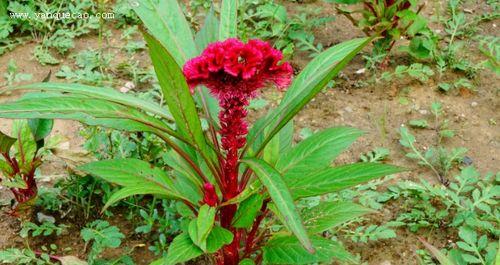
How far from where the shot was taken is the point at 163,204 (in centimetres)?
284

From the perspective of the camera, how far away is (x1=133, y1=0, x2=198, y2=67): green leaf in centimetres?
222

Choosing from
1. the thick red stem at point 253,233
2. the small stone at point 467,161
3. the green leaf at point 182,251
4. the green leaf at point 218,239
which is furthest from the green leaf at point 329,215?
the small stone at point 467,161

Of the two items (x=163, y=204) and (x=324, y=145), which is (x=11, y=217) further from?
(x=324, y=145)

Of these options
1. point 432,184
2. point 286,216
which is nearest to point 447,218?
point 432,184

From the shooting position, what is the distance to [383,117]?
11.3 ft

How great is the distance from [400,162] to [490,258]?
0.76 meters

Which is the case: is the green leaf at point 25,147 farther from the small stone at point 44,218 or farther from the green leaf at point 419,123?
the green leaf at point 419,123

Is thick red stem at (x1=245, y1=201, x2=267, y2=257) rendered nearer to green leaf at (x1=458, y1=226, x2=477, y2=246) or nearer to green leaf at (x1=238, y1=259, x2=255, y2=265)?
green leaf at (x1=238, y1=259, x2=255, y2=265)

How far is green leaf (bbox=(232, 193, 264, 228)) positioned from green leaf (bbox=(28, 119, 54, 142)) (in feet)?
3.41

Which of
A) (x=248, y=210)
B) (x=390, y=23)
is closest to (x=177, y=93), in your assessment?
(x=248, y=210)

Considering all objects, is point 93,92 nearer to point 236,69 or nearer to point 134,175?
point 134,175

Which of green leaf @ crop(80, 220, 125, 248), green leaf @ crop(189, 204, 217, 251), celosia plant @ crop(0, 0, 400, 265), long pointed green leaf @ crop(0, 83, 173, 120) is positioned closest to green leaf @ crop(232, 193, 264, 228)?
celosia plant @ crop(0, 0, 400, 265)

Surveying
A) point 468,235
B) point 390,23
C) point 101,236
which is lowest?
point 468,235

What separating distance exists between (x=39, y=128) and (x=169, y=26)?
35.0 inches
